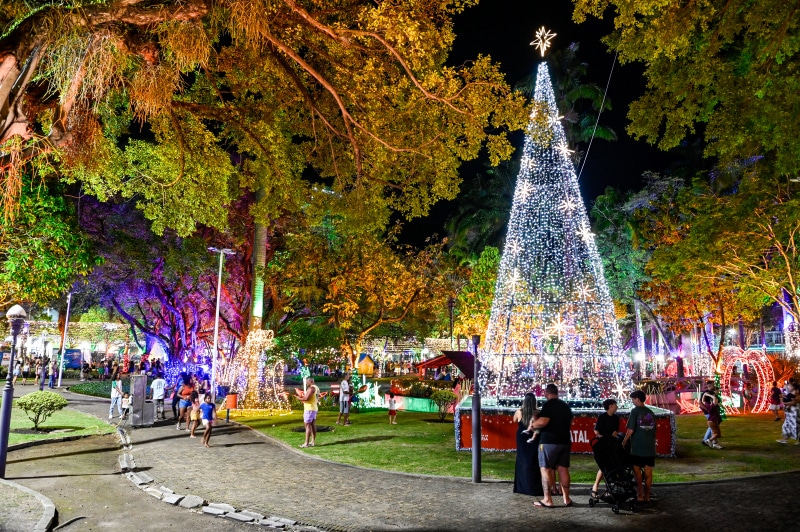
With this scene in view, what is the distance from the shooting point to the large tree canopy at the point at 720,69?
33.3ft

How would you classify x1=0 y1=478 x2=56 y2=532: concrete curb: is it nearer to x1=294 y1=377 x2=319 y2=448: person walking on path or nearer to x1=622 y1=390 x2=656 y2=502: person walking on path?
x1=294 y1=377 x2=319 y2=448: person walking on path

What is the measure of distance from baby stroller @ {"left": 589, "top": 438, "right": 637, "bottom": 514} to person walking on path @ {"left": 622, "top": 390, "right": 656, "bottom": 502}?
8.7 inches

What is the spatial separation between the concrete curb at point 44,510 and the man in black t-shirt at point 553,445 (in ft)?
22.4

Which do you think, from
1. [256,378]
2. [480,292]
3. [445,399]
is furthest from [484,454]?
[480,292]

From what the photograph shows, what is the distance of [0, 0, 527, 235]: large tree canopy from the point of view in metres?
7.22

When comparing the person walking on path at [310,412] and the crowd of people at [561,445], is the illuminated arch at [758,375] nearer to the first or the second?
the crowd of people at [561,445]

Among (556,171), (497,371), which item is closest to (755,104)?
(556,171)

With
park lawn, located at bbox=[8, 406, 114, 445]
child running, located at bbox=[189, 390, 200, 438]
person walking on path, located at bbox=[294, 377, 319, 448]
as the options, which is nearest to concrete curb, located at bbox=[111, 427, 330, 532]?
person walking on path, located at bbox=[294, 377, 319, 448]

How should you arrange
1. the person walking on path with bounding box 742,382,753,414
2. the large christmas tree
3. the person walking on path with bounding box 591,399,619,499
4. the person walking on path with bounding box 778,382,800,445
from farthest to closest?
the person walking on path with bounding box 742,382,753,414 < the large christmas tree < the person walking on path with bounding box 778,382,800,445 < the person walking on path with bounding box 591,399,619,499

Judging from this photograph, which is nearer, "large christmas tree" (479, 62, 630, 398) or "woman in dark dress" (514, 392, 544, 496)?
"woman in dark dress" (514, 392, 544, 496)

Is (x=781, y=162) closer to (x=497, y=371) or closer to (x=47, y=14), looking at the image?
(x=497, y=371)

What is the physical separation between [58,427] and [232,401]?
5.96 m

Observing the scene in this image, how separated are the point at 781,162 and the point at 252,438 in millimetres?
14668

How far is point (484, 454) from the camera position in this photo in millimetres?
13414
